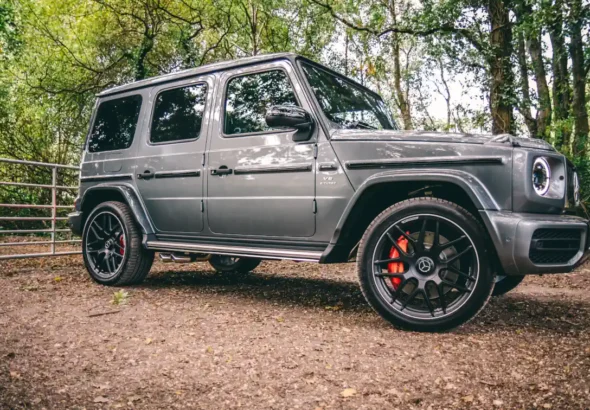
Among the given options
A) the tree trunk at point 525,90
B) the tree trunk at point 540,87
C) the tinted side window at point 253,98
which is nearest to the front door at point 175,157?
the tinted side window at point 253,98

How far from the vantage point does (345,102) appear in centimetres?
442

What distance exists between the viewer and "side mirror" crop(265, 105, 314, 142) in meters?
3.65

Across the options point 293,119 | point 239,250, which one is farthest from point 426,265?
point 239,250

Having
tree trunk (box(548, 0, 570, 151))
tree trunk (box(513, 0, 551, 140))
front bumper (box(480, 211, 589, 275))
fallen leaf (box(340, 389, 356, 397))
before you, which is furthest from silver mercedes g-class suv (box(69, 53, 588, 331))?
tree trunk (box(513, 0, 551, 140))

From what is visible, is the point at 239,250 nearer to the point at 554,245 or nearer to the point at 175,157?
the point at 175,157

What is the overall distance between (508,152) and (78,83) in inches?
595

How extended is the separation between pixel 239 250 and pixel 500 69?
365 inches

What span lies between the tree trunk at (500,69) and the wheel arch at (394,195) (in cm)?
824

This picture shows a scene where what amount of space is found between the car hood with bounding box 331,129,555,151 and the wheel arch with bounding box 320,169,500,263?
0.25 metres

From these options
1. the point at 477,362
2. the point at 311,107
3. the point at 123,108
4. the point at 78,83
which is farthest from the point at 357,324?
the point at 78,83

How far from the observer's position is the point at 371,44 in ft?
57.7

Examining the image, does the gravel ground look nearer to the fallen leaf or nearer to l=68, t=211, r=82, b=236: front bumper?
the fallen leaf

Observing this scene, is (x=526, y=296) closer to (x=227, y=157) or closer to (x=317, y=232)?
(x=317, y=232)

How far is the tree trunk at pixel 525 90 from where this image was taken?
37.4 ft
